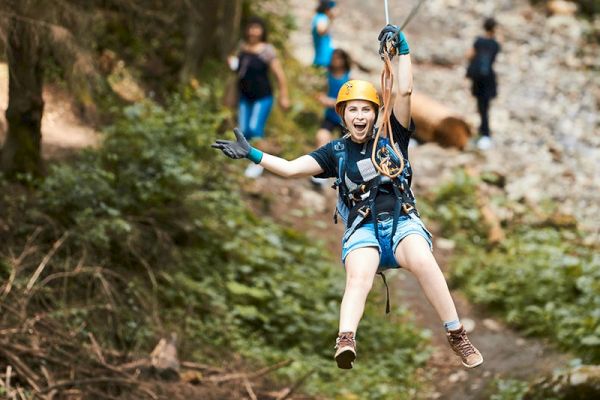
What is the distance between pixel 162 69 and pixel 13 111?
16.2 ft

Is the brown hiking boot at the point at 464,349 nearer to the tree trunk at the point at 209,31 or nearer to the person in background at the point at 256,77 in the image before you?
the person in background at the point at 256,77

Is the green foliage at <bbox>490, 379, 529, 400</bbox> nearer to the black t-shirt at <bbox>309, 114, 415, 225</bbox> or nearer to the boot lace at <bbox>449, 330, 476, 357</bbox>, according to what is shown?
the boot lace at <bbox>449, 330, 476, 357</bbox>

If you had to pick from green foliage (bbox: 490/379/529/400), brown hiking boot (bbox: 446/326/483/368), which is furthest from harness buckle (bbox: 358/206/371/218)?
green foliage (bbox: 490/379/529/400)

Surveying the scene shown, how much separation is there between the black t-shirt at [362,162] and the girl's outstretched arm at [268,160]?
0.18 feet

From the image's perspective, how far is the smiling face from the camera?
5.70m

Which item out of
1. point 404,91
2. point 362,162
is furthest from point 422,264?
point 404,91

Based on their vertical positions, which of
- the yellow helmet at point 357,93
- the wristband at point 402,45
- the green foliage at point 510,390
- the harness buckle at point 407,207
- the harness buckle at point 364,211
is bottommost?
the green foliage at point 510,390

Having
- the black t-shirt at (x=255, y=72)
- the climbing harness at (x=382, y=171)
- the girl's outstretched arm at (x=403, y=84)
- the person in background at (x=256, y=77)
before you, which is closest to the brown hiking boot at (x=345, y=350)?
the climbing harness at (x=382, y=171)

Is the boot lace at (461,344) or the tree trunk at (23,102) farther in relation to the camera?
the tree trunk at (23,102)

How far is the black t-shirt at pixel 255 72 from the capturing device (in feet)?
39.4

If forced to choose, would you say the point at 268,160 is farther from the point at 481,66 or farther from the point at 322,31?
the point at 481,66

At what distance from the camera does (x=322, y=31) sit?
45.8 feet

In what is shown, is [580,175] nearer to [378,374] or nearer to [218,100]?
[218,100]

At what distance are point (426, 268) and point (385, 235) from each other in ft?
1.00
